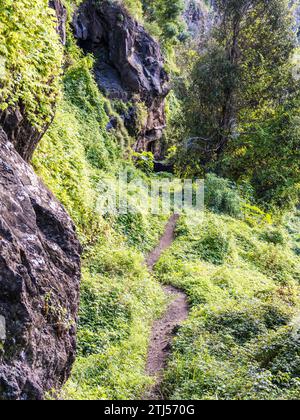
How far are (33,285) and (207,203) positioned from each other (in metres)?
15.6

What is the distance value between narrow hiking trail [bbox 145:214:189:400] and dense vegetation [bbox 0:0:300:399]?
189mm

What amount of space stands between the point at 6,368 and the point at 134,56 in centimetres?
2176

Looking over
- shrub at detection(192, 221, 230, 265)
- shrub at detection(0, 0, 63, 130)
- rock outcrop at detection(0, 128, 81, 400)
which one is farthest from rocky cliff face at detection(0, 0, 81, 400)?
shrub at detection(192, 221, 230, 265)

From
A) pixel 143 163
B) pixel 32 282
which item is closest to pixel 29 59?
pixel 32 282

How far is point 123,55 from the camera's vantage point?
22.5m

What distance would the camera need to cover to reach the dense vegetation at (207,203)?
7121 millimetres

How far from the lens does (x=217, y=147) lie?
23.2m

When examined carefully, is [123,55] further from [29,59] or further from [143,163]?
[29,59]

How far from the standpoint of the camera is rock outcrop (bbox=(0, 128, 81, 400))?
4.72 meters

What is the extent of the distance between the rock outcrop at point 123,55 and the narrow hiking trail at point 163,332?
1264 centimetres

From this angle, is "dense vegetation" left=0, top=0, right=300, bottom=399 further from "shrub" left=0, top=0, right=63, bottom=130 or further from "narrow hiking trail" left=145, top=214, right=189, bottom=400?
"narrow hiking trail" left=145, top=214, right=189, bottom=400

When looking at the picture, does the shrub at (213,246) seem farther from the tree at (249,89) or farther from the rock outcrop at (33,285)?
the rock outcrop at (33,285)

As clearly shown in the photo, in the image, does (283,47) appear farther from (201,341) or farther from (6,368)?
(6,368)

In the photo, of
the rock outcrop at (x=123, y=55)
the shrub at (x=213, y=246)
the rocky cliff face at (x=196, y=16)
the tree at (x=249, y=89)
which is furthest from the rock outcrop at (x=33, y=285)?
the rocky cliff face at (x=196, y=16)
